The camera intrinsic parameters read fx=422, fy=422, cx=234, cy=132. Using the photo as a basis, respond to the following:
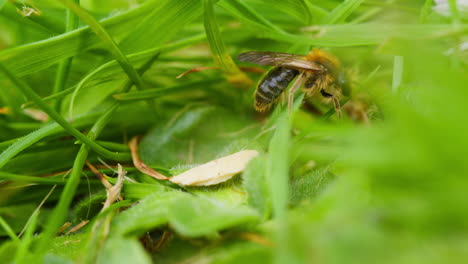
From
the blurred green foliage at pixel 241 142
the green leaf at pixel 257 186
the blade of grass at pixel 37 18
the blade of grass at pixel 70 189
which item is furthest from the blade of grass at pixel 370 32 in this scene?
the blade of grass at pixel 37 18

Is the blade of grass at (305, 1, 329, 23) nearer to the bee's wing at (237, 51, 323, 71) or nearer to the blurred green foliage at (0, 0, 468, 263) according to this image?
the blurred green foliage at (0, 0, 468, 263)

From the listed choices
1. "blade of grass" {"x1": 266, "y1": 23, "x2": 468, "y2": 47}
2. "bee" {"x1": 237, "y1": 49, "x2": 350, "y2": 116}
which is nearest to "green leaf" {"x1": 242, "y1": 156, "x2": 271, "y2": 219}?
"blade of grass" {"x1": 266, "y1": 23, "x2": 468, "y2": 47}

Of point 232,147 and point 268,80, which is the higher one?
point 268,80

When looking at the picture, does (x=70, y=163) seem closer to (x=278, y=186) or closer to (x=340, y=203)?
(x=278, y=186)

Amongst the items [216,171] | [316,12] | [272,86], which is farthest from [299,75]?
[216,171]

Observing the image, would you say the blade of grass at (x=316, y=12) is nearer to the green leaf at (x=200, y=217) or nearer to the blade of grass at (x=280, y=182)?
the blade of grass at (x=280, y=182)

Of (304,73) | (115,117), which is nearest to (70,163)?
(115,117)
